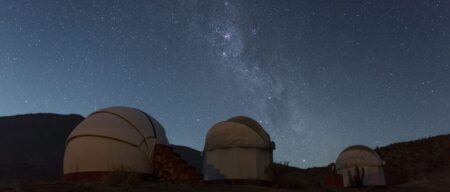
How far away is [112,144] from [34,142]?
79.0 m

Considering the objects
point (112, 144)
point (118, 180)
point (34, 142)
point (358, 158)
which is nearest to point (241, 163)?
point (112, 144)

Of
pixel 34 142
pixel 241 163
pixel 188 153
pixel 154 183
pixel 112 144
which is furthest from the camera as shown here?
pixel 188 153

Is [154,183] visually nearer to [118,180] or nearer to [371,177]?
[118,180]

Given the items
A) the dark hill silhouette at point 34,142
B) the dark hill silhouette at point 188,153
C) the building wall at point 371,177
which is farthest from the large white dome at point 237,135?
the dark hill silhouette at point 188,153

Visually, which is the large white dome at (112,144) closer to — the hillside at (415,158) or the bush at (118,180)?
the bush at (118,180)

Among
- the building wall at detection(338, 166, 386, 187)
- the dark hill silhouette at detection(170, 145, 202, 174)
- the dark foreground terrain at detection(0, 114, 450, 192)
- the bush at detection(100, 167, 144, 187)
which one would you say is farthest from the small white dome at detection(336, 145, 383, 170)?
the dark hill silhouette at detection(170, 145, 202, 174)

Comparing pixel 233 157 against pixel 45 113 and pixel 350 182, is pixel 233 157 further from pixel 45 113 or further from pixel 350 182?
pixel 45 113

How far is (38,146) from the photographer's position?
8825 centimetres

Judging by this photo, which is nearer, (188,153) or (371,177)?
(371,177)

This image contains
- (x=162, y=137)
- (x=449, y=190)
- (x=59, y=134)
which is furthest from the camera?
(x=59, y=134)

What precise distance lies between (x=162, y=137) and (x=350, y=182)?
615 inches

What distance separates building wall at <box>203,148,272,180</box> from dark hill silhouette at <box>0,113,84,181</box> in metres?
49.5

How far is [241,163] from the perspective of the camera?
22.1m

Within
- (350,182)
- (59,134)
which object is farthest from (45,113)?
(350,182)
